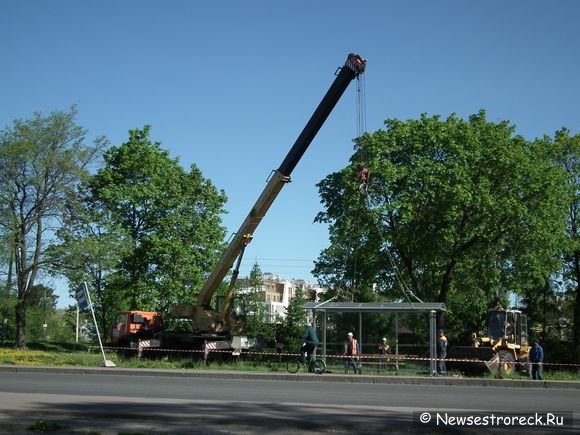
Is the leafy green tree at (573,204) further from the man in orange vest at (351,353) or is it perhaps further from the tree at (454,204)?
the man in orange vest at (351,353)

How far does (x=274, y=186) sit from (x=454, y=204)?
12594mm

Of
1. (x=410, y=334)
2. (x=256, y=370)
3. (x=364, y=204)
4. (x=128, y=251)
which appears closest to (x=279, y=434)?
(x=256, y=370)

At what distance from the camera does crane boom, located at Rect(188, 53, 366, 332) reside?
1030 inches

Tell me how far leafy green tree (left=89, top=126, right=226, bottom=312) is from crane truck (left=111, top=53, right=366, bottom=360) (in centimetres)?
970

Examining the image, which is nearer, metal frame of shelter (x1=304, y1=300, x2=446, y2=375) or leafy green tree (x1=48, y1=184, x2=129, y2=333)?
metal frame of shelter (x1=304, y1=300, x2=446, y2=375)

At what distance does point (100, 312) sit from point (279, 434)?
147 feet

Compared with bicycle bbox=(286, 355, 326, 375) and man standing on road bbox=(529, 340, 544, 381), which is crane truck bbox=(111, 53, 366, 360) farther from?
man standing on road bbox=(529, 340, 544, 381)

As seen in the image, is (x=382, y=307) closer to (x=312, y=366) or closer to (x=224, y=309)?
(x=312, y=366)

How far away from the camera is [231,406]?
45.2ft

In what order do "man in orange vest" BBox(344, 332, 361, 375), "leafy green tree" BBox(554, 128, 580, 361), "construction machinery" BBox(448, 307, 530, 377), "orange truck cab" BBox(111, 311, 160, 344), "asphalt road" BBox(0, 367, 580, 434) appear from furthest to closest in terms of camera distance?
"leafy green tree" BBox(554, 128, 580, 361), "orange truck cab" BBox(111, 311, 160, 344), "construction machinery" BBox(448, 307, 530, 377), "man in orange vest" BBox(344, 332, 361, 375), "asphalt road" BBox(0, 367, 580, 434)

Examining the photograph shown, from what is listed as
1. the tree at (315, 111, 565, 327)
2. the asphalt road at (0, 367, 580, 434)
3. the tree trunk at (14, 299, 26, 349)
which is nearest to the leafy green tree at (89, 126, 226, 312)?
the tree trunk at (14, 299, 26, 349)

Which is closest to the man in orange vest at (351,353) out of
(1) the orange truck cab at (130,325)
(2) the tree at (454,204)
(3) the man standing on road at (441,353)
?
(3) the man standing on road at (441,353)

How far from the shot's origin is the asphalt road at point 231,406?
10906 mm

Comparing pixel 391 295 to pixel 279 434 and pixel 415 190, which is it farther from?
pixel 279 434
